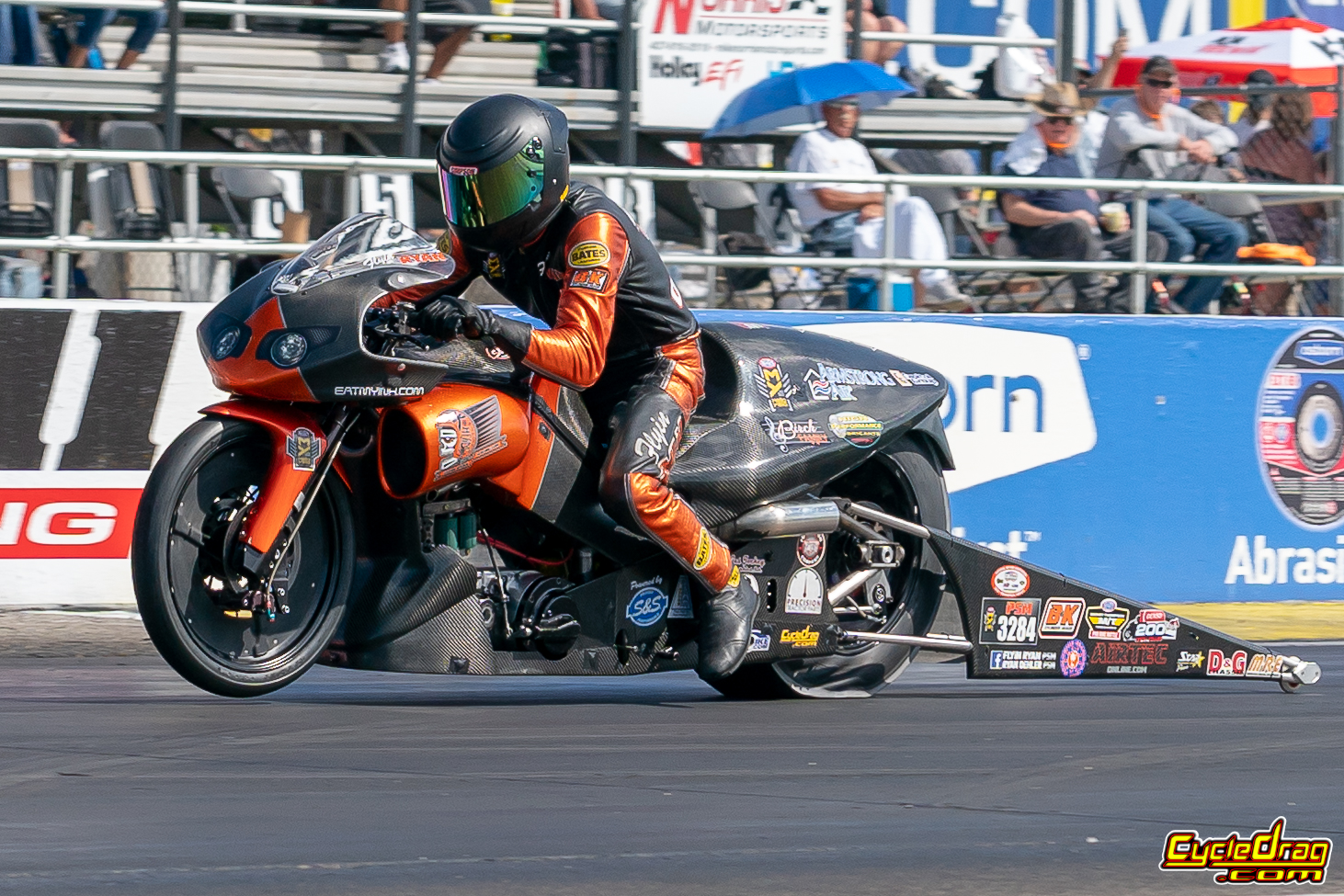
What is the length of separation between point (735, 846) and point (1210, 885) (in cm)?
98

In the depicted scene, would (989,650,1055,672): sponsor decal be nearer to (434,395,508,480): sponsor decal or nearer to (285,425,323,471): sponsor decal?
(434,395,508,480): sponsor decal

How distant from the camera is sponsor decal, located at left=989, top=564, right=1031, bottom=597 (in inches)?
281

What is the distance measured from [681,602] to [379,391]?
4.47 ft

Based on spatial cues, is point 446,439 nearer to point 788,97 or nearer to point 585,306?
point 585,306

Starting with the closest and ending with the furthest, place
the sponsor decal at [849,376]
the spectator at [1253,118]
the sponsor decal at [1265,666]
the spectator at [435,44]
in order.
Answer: the sponsor decal at [849,376] → the sponsor decal at [1265,666] → the spectator at [435,44] → the spectator at [1253,118]

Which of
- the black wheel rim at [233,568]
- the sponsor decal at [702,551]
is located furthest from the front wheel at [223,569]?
the sponsor decal at [702,551]

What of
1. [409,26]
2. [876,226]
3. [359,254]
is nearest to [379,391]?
[359,254]

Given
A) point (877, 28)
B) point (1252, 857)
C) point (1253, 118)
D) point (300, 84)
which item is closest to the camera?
point (1252, 857)

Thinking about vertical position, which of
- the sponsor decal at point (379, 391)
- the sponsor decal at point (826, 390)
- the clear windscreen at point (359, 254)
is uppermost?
the clear windscreen at point (359, 254)

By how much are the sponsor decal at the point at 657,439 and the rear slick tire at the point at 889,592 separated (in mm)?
996

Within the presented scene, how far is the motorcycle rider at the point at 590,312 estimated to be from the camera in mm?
6055

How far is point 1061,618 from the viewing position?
23.5ft

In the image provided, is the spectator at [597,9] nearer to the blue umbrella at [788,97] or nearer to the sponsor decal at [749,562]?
the blue umbrella at [788,97]

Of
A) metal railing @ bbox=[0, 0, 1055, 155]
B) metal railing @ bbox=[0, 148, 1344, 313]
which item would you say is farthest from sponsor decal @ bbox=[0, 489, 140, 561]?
metal railing @ bbox=[0, 0, 1055, 155]
